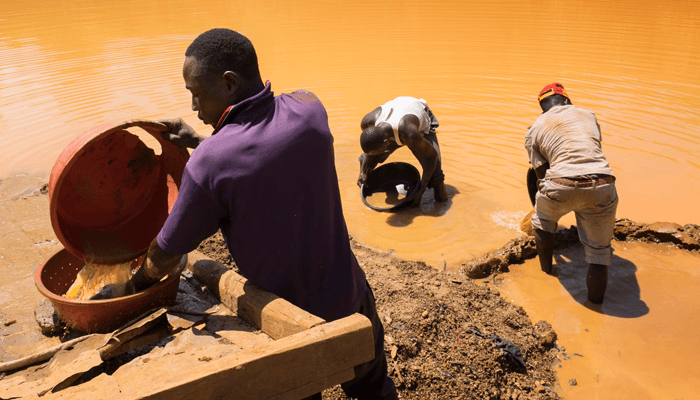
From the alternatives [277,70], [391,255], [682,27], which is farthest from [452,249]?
[682,27]

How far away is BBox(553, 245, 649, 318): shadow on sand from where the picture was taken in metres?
3.93

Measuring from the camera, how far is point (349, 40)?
13789 mm

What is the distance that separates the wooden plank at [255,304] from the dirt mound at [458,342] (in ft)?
3.77

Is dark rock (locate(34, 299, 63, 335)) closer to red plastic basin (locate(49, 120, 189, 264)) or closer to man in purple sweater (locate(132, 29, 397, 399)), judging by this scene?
red plastic basin (locate(49, 120, 189, 264))

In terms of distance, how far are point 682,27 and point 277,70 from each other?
1143 centimetres

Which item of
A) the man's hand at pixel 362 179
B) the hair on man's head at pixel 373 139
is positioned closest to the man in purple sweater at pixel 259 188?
the hair on man's head at pixel 373 139

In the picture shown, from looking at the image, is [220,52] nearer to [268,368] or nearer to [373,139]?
[268,368]

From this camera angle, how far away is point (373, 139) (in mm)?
5191

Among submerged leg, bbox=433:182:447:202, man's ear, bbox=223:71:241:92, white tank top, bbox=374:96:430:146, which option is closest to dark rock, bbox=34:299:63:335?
man's ear, bbox=223:71:241:92

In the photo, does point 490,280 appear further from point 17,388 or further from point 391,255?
point 17,388

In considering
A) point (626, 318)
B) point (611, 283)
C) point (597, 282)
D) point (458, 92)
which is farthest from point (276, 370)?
point (458, 92)

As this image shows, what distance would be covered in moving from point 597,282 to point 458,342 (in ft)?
4.54

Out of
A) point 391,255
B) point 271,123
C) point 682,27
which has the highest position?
point 271,123

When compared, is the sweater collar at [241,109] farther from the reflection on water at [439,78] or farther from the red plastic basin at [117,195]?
the reflection on water at [439,78]
